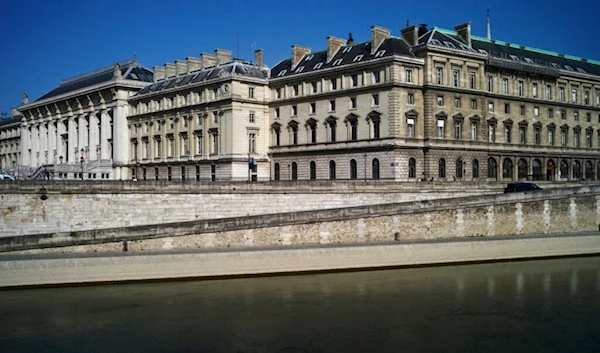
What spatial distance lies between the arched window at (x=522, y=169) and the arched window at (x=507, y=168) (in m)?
1.11

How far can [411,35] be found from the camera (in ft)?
198

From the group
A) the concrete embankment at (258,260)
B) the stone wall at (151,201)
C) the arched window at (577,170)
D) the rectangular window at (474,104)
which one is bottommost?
the concrete embankment at (258,260)

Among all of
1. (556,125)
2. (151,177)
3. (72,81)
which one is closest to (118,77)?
(151,177)

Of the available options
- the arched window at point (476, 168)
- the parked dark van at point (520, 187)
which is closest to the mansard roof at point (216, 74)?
the arched window at point (476, 168)

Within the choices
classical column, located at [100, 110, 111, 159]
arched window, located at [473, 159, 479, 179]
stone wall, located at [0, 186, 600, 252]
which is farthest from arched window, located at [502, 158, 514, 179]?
classical column, located at [100, 110, 111, 159]

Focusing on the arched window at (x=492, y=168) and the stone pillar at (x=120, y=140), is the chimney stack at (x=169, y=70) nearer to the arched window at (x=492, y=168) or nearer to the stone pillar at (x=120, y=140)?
the stone pillar at (x=120, y=140)

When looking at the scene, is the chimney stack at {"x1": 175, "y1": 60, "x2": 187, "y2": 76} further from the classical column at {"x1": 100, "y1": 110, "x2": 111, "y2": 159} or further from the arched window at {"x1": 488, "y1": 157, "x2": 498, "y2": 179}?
the arched window at {"x1": 488, "y1": 157, "x2": 498, "y2": 179}

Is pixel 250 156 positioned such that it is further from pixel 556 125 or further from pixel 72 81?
pixel 72 81

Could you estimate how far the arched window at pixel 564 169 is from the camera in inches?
2800

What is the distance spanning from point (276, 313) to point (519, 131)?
1924 inches

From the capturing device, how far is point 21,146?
97.1 m

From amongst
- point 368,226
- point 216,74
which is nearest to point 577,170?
point 216,74

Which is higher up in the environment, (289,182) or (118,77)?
(118,77)

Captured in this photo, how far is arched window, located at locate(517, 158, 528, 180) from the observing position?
66375mm
